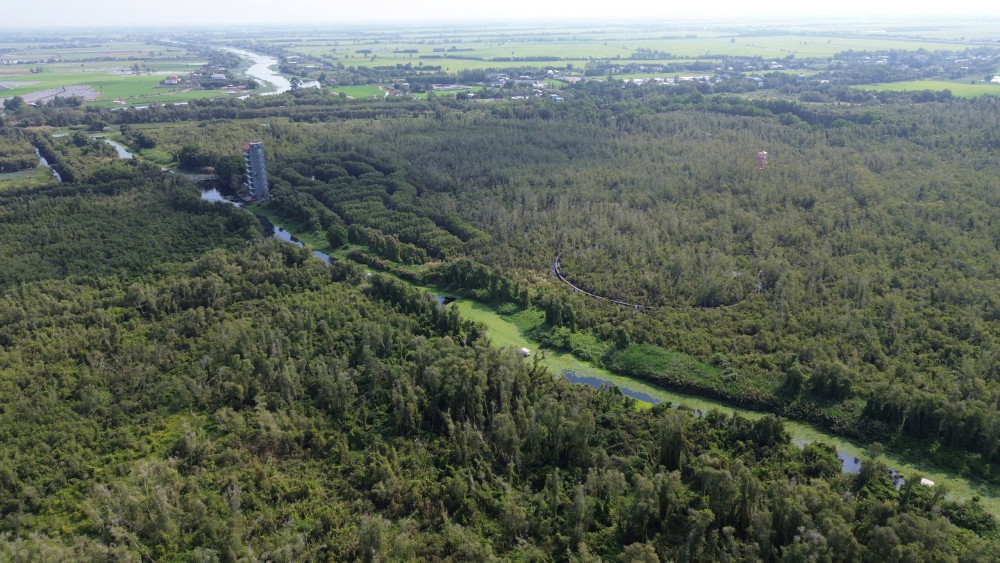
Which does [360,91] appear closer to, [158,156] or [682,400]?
[158,156]

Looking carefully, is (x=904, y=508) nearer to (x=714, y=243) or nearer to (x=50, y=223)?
(x=714, y=243)

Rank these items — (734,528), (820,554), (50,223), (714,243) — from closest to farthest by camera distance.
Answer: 1. (820,554)
2. (734,528)
3. (714,243)
4. (50,223)

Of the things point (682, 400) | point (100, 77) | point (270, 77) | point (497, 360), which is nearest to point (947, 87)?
point (682, 400)

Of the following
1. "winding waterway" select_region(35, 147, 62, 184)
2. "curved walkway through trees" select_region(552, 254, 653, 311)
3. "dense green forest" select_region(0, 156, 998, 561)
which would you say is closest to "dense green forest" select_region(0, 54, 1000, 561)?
"dense green forest" select_region(0, 156, 998, 561)

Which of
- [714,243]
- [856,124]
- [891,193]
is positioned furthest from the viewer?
[856,124]

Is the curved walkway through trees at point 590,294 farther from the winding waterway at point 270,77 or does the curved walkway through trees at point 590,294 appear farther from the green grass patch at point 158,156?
the winding waterway at point 270,77

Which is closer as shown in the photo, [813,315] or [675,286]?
[813,315]

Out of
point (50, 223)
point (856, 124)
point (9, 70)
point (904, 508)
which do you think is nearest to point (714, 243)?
point (904, 508)
